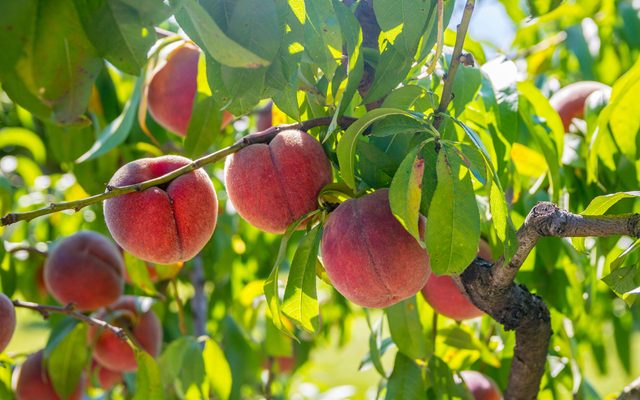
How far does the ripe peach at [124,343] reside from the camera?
5.04 feet

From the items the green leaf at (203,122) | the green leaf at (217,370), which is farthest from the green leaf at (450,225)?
the green leaf at (217,370)

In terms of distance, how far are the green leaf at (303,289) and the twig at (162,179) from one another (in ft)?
0.46

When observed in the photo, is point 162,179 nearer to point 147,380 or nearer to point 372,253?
point 372,253

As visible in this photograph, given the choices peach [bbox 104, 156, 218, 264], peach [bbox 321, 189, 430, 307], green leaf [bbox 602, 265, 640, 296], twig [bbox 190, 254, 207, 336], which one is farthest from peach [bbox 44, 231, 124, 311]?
green leaf [bbox 602, 265, 640, 296]

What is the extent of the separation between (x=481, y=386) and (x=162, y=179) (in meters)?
0.76

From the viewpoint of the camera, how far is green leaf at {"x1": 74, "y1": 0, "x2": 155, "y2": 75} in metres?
0.64

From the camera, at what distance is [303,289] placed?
903 millimetres

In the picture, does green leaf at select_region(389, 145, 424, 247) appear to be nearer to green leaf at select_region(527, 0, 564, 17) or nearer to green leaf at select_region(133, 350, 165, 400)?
green leaf at select_region(527, 0, 564, 17)

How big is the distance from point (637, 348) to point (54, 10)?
16.0 ft

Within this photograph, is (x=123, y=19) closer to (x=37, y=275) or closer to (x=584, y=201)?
(x=584, y=201)

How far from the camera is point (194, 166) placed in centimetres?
87

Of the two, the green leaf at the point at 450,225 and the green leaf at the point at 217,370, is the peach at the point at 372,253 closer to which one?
the green leaf at the point at 450,225

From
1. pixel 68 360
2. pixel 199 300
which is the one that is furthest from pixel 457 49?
pixel 199 300

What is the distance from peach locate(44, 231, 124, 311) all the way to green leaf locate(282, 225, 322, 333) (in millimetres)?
712
